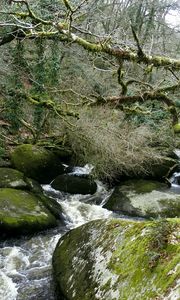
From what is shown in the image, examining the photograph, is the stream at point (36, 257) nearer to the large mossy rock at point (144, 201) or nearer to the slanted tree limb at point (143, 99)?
the large mossy rock at point (144, 201)

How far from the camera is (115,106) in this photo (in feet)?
37.0

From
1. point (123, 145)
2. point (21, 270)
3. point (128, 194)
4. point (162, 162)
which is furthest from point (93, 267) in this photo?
point (162, 162)

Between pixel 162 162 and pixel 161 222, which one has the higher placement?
pixel 161 222

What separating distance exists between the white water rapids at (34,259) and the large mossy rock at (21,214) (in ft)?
0.69

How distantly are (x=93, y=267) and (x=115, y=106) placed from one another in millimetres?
6879

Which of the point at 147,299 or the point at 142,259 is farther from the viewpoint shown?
the point at 142,259

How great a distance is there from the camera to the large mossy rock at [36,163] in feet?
40.0

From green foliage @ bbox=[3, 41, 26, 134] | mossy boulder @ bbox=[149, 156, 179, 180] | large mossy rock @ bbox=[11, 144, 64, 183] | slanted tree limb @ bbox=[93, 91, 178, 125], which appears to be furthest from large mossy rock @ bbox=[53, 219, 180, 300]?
green foliage @ bbox=[3, 41, 26, 134]

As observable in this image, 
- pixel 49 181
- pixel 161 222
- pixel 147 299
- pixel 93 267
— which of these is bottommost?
pixel 49 181

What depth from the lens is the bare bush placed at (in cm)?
1226

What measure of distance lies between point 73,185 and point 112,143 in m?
1.85

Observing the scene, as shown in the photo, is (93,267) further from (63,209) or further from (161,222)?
(63,209)

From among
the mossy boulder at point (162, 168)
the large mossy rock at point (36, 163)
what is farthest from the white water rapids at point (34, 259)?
the mossy boulder at point (162, 168)

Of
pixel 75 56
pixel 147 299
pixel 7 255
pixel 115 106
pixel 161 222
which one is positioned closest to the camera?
pixel 147 299
